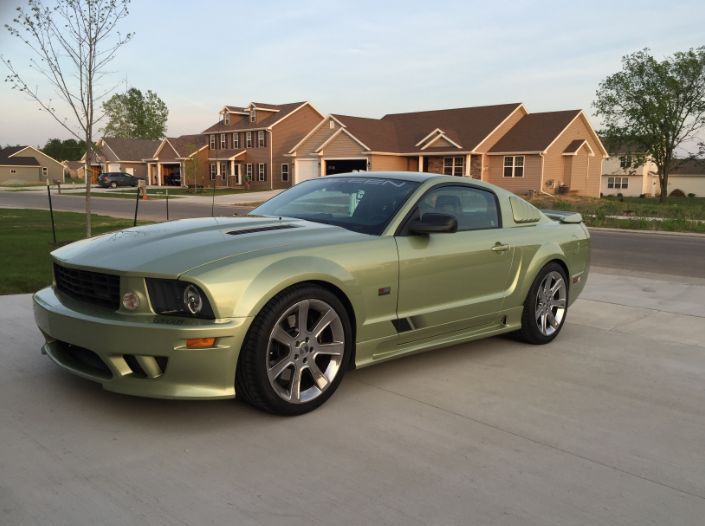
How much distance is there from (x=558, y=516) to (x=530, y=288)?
113 inches

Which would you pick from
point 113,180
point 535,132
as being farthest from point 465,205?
point 113,180

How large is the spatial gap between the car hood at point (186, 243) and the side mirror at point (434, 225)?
0.42 m

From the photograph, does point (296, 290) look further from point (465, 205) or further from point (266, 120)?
point (266, 120)

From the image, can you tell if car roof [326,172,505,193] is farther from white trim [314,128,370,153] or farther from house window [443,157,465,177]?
white trim [314,128,370,153]

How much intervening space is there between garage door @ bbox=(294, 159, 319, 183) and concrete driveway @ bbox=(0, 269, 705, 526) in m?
44.8

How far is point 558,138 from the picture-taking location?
4206 cm

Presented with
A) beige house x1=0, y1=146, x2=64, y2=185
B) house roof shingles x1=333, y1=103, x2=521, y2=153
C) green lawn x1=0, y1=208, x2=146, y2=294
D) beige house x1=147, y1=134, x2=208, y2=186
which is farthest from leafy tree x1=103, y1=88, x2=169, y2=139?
green lawn x1=0, y1=208, x2=146, y2=294

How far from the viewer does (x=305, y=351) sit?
385cm

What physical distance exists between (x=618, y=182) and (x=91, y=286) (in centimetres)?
7488

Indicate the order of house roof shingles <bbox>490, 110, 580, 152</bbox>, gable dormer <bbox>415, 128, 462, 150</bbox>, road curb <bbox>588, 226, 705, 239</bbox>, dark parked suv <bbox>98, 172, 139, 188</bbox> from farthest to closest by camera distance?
dark parked suv <bbox>98, 172, 139, 188</bbox>
gable dormer <bbox>415, 128, 462, 150</bbox>
house roof shingles <bbox>490, 110, 580, 152</bbox>
road curb <bbox>588, 226, 705, 239</bbox>

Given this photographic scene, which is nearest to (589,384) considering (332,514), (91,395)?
(332,514)

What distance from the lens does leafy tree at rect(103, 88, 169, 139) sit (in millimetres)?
91419

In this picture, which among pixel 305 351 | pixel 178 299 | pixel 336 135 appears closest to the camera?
pixel 178 299

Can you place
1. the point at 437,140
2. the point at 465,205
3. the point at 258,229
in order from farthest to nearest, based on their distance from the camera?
the point at 437,140, the point at 465,205, the point at 258,229
